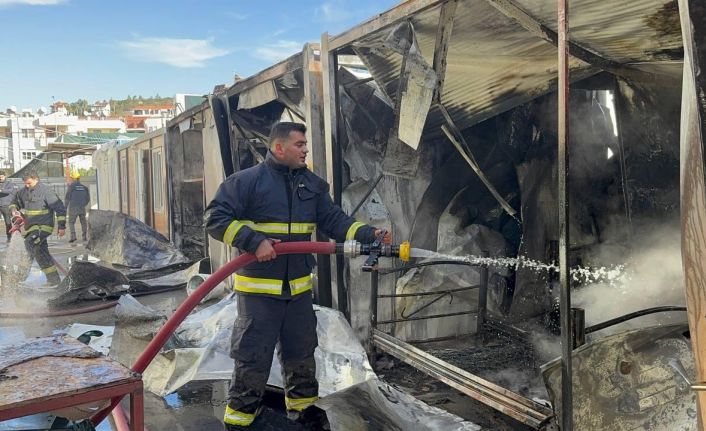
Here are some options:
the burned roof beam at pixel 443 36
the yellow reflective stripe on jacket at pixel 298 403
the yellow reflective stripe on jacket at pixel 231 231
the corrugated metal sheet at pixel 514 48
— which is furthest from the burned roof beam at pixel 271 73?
the yellow reflective stripe on jacket at pixel 298 403

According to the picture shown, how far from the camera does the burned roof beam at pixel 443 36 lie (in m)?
3.28

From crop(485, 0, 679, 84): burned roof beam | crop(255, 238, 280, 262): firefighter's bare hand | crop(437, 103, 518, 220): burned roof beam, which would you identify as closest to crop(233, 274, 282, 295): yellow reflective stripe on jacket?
crop(255, 238, 280, 262): firefighter's bare hand

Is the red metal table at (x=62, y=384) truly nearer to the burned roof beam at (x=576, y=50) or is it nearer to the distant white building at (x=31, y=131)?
the burned roof beam at (x=576, y=50)

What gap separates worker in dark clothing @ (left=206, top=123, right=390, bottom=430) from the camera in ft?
11.0

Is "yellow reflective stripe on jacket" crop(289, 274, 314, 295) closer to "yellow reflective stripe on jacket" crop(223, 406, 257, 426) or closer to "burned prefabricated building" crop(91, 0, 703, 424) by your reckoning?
"yellow reflective stripe on jacket" crop(223, 406, 257, 426)

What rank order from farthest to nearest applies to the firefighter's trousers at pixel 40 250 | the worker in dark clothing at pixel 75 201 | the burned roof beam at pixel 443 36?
the worker in dark clothing at pixel 75 201, the firefighter's trousers at pixel 40 250, the burned roof beam at pixel 443 36

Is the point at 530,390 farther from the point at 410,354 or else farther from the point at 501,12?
the point at 501,12

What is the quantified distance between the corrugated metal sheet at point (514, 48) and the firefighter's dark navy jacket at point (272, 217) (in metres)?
1.27

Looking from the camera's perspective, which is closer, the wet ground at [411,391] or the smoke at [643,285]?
the wet ground at [411,391]

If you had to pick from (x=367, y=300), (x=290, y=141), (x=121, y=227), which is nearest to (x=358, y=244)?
(x=290, y=141)

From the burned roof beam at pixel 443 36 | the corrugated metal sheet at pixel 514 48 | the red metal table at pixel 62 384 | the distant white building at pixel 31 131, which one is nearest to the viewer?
the red metal table at pixel 62 384

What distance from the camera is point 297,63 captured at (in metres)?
5.04

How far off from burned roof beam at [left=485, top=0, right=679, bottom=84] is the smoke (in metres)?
1.16

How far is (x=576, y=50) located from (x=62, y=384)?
3.58 metres
